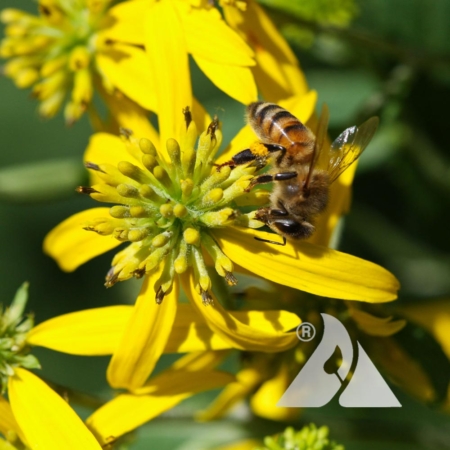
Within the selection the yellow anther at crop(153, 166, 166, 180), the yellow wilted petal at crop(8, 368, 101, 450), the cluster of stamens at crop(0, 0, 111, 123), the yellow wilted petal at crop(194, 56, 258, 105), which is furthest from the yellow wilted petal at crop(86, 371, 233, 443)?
the cluster of stamens at crop(0, 0, 111, 123)

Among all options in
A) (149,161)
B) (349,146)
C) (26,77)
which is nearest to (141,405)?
(149,161)

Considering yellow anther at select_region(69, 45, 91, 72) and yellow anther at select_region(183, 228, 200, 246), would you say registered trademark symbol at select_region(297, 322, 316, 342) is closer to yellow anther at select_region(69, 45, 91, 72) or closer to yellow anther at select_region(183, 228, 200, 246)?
yellow anther at select_region(183, 228, 200, 246)

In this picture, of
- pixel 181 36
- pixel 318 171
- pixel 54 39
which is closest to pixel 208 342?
pixel 318 171

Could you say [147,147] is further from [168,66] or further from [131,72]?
[131,72]

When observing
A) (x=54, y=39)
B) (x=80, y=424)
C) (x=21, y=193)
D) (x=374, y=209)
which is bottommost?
(x=374, y=209)

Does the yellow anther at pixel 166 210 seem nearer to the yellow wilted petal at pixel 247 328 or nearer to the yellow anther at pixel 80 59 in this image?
the yellow wilted petal at pixel 247 328

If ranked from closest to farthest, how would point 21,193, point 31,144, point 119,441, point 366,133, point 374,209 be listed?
point 366,133 → point 119,441 → point 21,193 → point 374,209 → point 31,144

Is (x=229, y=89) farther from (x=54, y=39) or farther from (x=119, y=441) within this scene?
(x=119, y=441)
